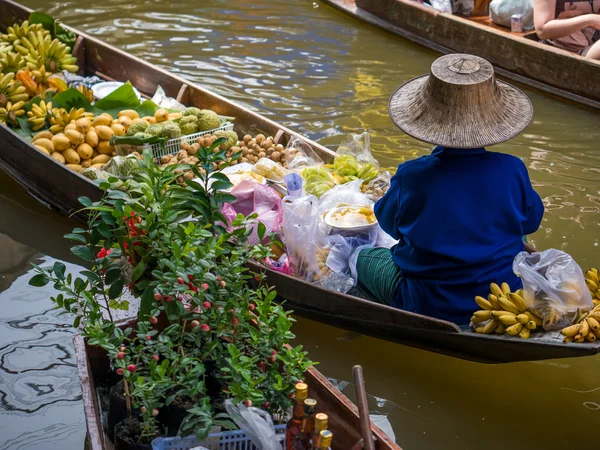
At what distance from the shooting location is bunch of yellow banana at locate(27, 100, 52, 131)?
495 centimetres

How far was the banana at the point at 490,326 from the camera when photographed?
9.82 feet

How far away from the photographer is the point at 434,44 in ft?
23.2

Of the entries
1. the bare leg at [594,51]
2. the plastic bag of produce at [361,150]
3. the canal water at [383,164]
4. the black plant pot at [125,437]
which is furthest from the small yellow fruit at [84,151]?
the bare leg at [594,51]

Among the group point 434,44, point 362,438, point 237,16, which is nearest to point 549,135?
point 434,44

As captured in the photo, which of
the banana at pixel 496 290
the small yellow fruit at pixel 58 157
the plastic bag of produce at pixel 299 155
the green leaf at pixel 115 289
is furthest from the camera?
the small yellow fruit at pixel 58 157

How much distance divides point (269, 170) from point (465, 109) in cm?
148

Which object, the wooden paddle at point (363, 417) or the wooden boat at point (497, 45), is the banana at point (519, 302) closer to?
the wooden paddle at point (363, 417)

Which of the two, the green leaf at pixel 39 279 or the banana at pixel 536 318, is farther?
the banana at pixel 536 318

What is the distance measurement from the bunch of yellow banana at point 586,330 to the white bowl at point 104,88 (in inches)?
143

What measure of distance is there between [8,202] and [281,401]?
351 centimetres

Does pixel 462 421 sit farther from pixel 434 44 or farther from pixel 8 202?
pixel 434 44

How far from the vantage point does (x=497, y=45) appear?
643cm

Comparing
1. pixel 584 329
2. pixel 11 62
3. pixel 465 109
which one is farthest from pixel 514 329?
pixel 11 62

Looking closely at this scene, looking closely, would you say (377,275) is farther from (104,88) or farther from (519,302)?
(104,88)
